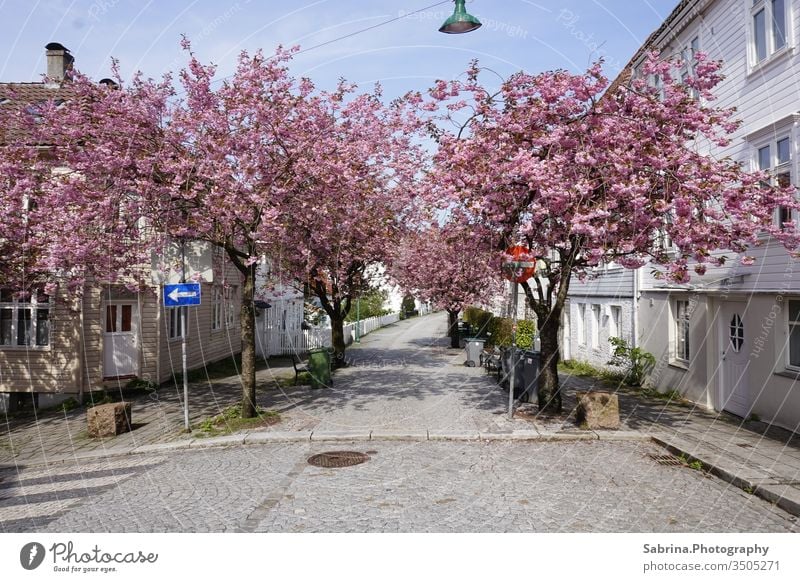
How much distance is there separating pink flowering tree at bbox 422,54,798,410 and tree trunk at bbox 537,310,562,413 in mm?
2009

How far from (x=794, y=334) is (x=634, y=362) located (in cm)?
643

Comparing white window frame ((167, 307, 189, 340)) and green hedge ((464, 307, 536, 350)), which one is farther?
green hedge ((464, 307, 536, 350))

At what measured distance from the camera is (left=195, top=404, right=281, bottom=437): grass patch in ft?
38.4

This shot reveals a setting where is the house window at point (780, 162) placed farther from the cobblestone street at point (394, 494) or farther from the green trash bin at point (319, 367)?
the green trash bin at point (319, 367)

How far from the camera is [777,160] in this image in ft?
37.4

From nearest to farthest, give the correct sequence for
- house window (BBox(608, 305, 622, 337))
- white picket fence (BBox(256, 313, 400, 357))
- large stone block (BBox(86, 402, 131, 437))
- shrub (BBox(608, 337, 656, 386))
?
large stone block (BBox(86, 402, 131, 437))
shrub (BBox(608, 337, 656, 386))
house window (BBox(608, 305, 622, 337))
white picket fence (BBox(256, 313, 400, 357))

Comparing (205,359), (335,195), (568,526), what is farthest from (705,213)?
(205,359)

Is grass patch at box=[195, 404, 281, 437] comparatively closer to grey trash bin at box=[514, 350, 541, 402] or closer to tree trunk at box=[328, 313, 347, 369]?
grey trash bin at box=[514, 350, 541, 402]

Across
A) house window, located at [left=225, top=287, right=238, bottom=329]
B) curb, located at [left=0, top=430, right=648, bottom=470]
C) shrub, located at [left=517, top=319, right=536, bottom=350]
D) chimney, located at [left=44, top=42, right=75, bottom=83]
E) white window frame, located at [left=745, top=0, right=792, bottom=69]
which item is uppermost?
chimney, located at [left=44, top=42, right=75, bottom=83]

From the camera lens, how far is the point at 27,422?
1445 centimetres

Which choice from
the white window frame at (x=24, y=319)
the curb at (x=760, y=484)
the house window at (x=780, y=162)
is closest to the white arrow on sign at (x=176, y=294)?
the white window frame at (x=24, y=319)

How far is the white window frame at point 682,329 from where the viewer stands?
15.2 meters

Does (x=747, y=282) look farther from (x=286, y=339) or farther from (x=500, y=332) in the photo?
(x=286, y=339)

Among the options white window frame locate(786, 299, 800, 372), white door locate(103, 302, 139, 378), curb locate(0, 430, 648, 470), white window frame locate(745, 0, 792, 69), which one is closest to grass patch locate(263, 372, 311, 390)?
white door locate(103, 302, 139, 378)
